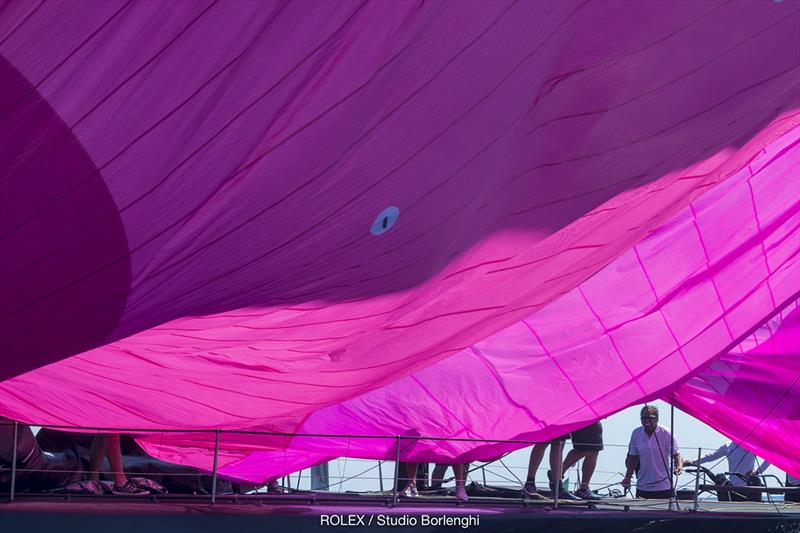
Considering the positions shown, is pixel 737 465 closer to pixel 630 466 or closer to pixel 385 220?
pixel 630 466

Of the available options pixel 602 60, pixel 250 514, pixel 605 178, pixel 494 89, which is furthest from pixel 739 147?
pixel 250 514

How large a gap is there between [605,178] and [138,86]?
221cm

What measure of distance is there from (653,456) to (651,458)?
22 mm

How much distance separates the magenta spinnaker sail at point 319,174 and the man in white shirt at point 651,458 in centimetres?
177

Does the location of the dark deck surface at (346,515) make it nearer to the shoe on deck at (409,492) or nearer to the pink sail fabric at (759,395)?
the shoe on deck at (409,492)

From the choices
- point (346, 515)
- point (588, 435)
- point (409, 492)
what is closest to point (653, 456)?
point (588, 435)

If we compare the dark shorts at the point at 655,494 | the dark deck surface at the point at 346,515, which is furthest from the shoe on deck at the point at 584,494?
the dark shorts at the point at 655,494

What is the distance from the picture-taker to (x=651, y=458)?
23.7 ft

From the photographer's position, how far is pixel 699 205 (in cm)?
653

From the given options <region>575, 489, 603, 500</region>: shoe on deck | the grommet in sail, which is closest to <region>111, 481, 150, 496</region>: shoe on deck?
the grommet in sail

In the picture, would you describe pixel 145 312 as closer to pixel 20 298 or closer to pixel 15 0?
pixel 20 298

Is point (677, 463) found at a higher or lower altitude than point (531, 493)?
higher

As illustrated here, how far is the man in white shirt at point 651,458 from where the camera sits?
7152 mm

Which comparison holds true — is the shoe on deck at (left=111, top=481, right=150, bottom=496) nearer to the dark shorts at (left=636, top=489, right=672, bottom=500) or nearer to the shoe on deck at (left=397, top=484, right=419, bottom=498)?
the shoe on deck at (left=397, top=484, right=419, bottom=498)
